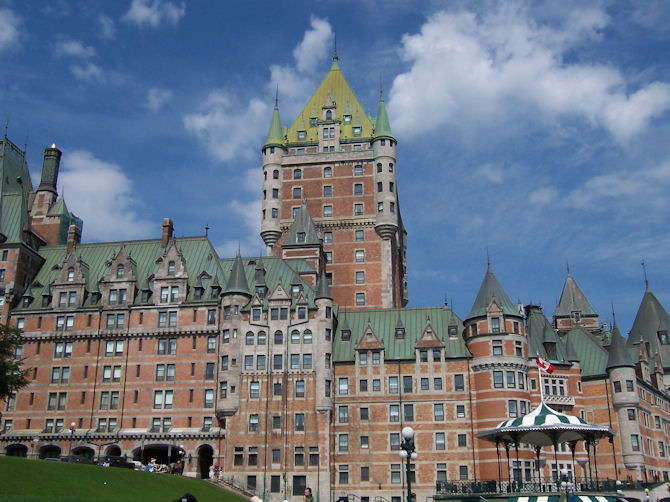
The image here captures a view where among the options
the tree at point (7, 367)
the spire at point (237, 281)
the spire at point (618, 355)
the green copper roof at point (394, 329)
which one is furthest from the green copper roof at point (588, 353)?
the tree at point (7, 367)

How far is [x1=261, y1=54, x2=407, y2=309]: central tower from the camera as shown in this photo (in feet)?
329

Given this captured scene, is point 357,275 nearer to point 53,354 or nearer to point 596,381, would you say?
point 596,381

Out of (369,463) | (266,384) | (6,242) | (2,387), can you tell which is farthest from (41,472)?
(6,242)

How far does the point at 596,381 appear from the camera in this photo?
3514 inches

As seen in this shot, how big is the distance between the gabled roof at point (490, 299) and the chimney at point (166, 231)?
121 ft

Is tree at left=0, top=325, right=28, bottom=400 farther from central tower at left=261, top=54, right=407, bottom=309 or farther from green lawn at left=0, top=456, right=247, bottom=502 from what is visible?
central tower at left=261, top=54, right=407, bottom=309

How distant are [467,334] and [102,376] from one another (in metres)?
39.3

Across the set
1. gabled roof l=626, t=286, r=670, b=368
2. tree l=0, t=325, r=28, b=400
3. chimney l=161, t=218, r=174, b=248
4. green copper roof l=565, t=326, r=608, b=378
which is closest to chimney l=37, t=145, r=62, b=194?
chimney l=161, t=218, r=174, b=248

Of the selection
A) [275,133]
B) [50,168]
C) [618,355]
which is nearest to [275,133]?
[275,133]

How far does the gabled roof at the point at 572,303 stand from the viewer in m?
117

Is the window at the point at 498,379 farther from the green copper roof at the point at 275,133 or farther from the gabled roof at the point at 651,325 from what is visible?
the green copper roof at the point at 275,133

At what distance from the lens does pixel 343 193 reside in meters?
104

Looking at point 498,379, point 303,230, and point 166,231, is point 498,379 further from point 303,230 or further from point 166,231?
point 166,231

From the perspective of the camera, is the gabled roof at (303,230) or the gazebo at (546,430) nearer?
the gazebo at (546,430)
